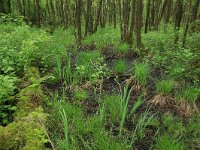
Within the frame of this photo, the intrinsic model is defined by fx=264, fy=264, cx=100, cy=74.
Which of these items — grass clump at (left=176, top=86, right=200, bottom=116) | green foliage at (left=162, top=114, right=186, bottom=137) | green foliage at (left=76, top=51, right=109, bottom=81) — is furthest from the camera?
green foliage at (left=76, top=51, right=109, bottom=81)

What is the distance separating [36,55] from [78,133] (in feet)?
10.4

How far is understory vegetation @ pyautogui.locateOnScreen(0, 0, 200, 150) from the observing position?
3.48 metres

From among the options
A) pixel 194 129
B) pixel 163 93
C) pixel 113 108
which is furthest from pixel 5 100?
pixel 194 129

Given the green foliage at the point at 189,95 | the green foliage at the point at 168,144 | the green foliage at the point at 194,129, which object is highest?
the green foliage at the point at 189,95

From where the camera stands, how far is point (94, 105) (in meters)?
4.98

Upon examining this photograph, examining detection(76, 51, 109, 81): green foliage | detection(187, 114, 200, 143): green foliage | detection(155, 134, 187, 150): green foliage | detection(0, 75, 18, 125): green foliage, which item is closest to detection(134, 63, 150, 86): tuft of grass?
detection(76, 51, 109, 81): green foliage

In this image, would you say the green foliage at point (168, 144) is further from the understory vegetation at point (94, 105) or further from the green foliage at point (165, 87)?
the green foliage at point (165, 87)

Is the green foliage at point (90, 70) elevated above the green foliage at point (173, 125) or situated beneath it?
elevated above

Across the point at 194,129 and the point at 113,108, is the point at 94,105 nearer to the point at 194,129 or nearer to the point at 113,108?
the point at 113,108

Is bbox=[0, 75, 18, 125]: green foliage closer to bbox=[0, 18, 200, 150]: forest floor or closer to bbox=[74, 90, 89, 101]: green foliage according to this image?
bbox=[0, 18, 200, 150]: forest floor

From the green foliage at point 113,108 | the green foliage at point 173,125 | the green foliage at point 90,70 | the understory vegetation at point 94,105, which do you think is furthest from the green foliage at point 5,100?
the green foliage at point 173,125

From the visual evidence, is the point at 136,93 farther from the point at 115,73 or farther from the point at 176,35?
the point at 176,35

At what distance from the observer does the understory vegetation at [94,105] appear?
3.48 m

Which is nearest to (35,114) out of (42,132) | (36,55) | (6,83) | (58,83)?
(42,132)
